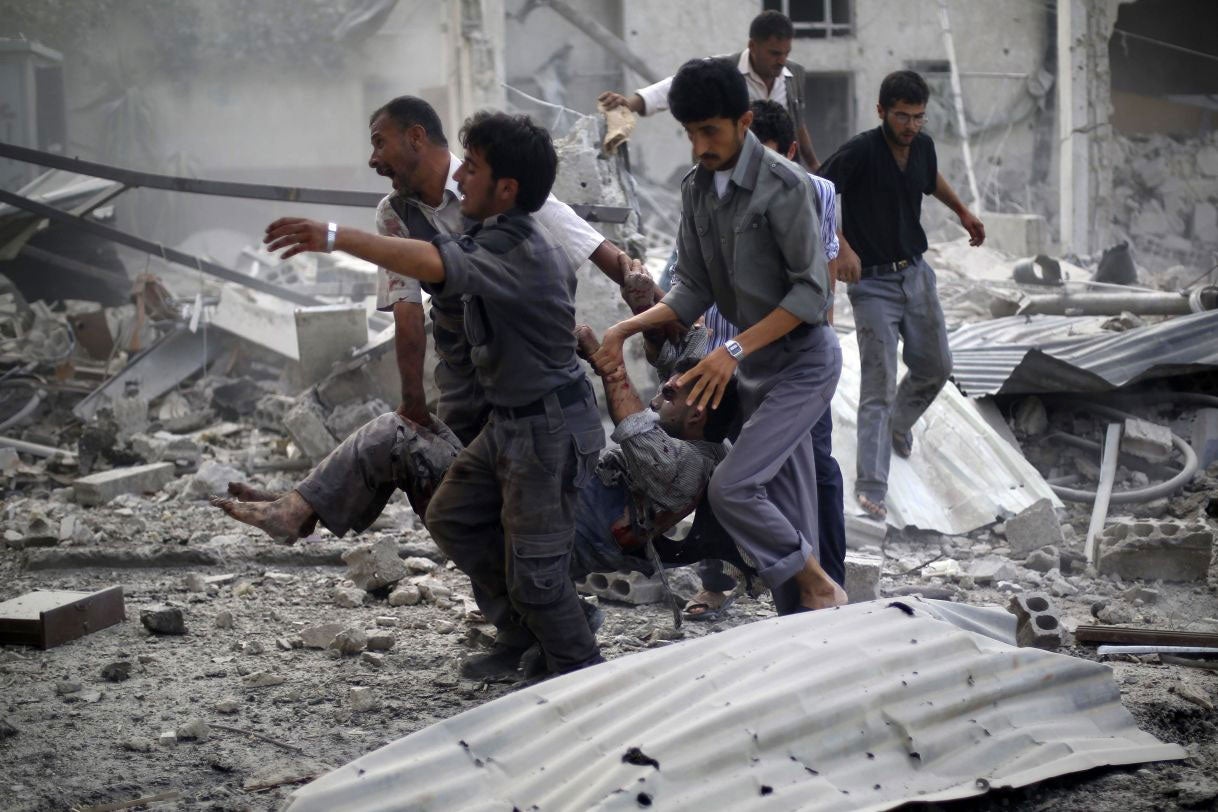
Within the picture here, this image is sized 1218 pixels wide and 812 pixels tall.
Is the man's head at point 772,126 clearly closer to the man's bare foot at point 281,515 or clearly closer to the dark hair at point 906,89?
the dark hair at point 906,89

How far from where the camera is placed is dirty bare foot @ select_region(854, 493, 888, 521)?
6188 mm

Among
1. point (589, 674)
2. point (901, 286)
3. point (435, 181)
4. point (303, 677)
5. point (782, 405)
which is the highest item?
point (435, 181)

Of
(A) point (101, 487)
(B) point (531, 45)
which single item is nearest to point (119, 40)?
(B) point (531, 45)

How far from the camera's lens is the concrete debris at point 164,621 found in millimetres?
4809

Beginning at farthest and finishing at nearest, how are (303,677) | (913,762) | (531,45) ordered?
(531,45) < (303,677) < (913,762)

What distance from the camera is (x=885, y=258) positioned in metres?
6.09

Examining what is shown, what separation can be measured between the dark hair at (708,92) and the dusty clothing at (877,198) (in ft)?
7.12

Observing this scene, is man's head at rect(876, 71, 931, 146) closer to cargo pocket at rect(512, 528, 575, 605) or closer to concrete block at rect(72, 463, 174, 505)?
cargo pocket at rect(512, 528, 575, 605)

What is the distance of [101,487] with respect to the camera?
736 cm

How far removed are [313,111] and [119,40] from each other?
3.59m


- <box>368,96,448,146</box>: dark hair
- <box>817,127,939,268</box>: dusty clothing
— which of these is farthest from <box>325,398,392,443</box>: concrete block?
<box>368,96,448,146</box>: dark hair

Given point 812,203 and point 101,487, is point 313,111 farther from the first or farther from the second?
point 812,203

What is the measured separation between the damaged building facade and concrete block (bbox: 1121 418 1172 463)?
0.03 meters

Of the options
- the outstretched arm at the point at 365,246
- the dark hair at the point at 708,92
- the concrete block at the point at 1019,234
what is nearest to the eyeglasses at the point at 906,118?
the dark hair at the point at 708,92
